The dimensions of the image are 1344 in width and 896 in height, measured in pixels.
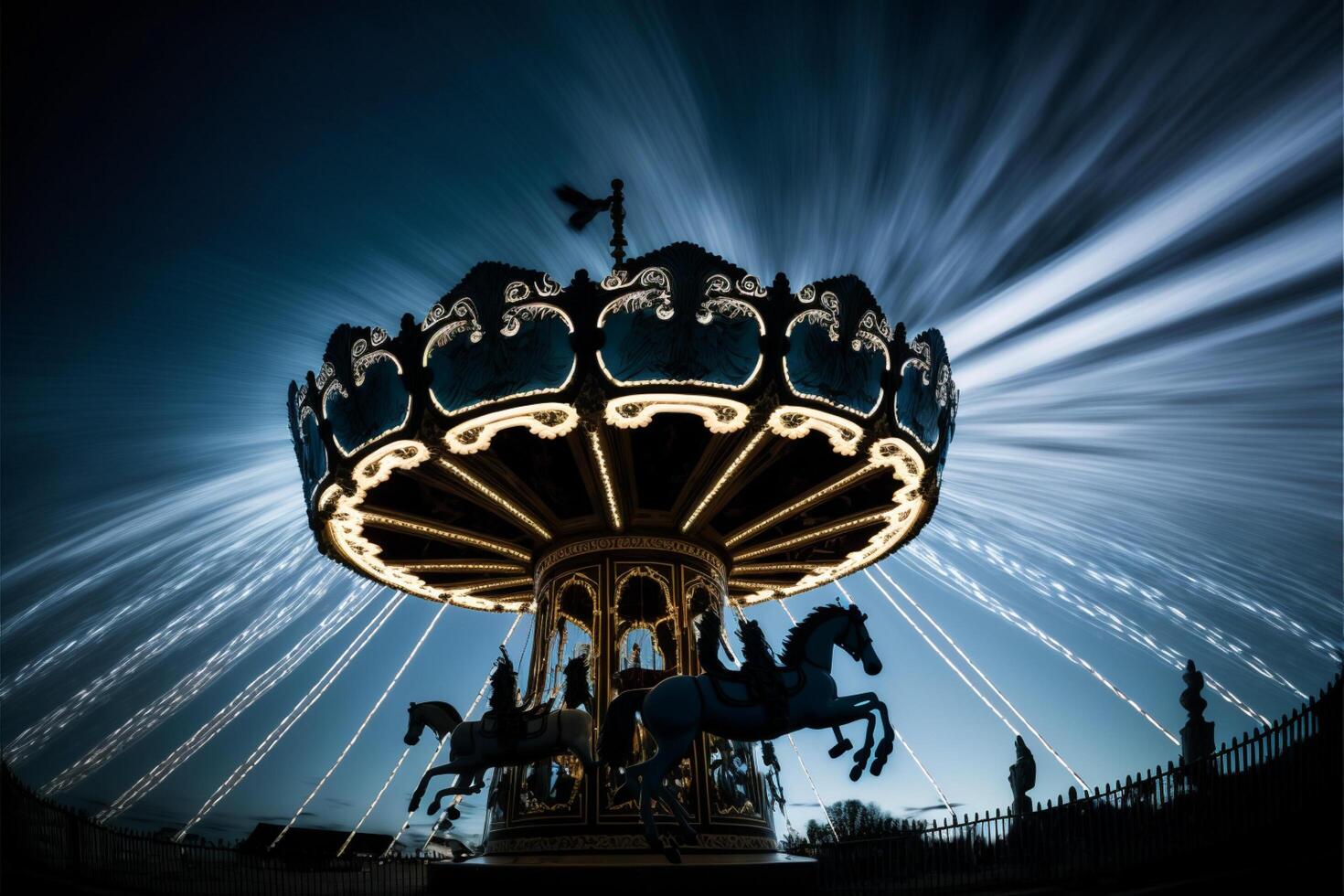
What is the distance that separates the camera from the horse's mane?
7.48 meters

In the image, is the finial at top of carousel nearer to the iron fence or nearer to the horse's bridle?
the horse's bridle

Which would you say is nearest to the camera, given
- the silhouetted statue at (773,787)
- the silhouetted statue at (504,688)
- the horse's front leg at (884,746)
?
the horse's front leg at (884,746)

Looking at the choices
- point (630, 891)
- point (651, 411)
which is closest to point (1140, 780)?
point (630, 891)

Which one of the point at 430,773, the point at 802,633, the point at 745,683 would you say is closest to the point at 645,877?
the point at 745,683

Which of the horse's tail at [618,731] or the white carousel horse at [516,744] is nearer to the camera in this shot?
the horse's tail at [618,731]

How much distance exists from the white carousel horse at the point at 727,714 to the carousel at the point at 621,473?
0.11 ft

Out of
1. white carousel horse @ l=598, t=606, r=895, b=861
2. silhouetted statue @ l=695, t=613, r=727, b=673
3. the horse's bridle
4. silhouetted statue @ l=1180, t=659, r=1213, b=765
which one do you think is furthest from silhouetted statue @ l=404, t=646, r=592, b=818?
silhouetted statue @ l=1180, t=659, r=1213, b=765

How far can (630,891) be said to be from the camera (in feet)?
22.1

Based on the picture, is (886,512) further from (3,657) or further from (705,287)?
(3,657)

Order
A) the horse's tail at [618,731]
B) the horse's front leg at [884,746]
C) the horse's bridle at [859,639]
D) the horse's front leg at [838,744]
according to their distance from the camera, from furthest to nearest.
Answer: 1. the horse's bridle at [859,639]
2. the horse's tail at [618,731]
3. the horse's front leg at [838,744]
4. the horse's front leg at [884,746]

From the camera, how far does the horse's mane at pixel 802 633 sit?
7477mm

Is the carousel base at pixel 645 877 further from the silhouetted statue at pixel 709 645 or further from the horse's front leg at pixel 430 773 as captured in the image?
the silhouetted statue at pixel 709 645

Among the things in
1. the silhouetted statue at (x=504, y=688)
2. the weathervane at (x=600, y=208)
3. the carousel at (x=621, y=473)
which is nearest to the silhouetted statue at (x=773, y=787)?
the carousel at (x=621, y=473)

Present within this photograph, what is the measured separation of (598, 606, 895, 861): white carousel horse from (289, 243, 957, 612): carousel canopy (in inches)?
95.3
